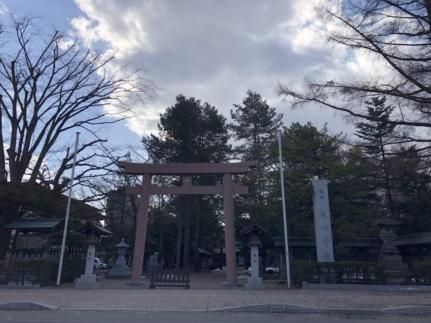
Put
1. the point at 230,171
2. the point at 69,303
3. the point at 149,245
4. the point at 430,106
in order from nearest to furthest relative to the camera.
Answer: the point at 69,303
the point at 430,106
the point at 230,171
the point at 149,245

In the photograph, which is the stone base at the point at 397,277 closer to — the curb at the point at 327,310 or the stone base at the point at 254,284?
the stone base at the point at 254,284

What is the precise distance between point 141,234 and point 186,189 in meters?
3.68

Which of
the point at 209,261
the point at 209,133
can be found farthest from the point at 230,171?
the point at 209,261

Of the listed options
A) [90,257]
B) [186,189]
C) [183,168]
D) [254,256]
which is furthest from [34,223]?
[254,256]

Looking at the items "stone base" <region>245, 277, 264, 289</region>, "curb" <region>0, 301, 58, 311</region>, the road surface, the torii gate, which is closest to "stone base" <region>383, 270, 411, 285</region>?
"stone base" <region>245, 277, 264, 289</region>

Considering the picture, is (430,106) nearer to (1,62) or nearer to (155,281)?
(155,281)

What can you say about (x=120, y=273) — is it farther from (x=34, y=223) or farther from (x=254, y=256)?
(x=254, y=256)

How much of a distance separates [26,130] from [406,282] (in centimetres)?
2308

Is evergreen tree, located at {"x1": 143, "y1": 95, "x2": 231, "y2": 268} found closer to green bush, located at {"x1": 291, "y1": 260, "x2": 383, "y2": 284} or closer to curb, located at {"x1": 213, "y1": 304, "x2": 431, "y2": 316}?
green bush, located at {"x1": 291, "y1": 260, "x2": 383, "y2": 284}

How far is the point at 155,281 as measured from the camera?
770 inches

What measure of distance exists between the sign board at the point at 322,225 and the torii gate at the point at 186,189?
405 centimetres

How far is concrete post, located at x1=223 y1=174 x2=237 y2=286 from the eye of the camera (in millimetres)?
22266

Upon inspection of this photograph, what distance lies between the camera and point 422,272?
19.1m

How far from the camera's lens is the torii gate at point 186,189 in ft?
75.1
